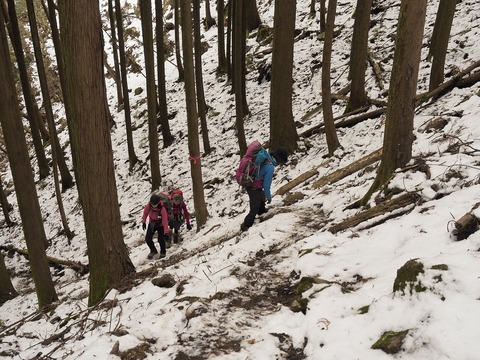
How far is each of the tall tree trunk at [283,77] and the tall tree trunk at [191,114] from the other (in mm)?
2725

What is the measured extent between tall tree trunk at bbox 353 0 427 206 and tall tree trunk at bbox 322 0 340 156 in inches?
147

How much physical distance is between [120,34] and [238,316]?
39.5 ft

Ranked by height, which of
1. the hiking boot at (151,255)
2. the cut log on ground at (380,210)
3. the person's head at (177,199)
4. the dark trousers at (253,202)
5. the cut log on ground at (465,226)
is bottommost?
the hiking boot at (151,255)

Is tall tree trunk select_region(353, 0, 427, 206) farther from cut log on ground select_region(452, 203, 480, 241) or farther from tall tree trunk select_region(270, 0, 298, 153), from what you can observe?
tall tree trunk select_region(270, 0, 298, 153)

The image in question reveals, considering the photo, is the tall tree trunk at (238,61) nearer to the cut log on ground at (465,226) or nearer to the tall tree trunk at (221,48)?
the tall tree trunk at (221,48)

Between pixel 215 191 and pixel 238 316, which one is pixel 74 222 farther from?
pixel 238 316

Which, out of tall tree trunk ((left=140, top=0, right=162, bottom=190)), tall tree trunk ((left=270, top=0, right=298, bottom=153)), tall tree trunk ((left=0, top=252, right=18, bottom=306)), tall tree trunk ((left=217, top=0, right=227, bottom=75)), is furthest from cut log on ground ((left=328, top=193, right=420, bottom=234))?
tall tree trunk ((left=217, top=0, right=227, bottom=75))

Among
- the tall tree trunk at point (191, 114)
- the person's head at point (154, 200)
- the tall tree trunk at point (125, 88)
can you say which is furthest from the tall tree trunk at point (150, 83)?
the person's head at point (154, 200)

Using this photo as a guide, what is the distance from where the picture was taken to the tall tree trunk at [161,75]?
524 inches

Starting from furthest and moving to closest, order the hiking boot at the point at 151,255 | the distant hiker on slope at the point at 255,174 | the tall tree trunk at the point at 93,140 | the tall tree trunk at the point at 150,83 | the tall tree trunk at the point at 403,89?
the tall tree trunk at the point at 150,83, the hiking boot at the point at 151,255, the distant hiker on slope at the point at 255,174, the tall tree trunk at the point at 403,89, the tall tree trunk at the point at 93,140

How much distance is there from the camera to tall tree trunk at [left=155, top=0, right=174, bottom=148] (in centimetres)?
1330

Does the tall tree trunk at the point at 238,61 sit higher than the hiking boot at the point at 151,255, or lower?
higher

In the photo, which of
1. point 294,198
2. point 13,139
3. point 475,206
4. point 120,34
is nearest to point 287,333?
point 475,206

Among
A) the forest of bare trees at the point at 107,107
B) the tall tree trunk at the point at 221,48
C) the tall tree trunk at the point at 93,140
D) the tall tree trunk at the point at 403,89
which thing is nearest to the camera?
the tall tree trunk at the point at 93,140
